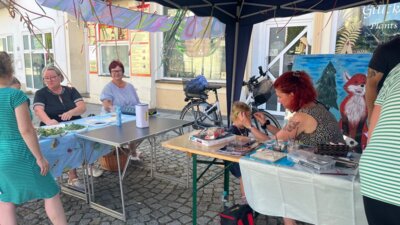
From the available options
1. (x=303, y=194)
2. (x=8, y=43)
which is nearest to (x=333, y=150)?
(x=303, y=194)

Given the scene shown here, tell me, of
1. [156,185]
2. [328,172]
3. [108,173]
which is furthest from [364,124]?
[108,173]

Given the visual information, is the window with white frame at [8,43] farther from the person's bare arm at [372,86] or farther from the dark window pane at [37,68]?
the person's bare arm at [372,86]

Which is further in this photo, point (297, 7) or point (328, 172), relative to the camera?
point (297, 7)

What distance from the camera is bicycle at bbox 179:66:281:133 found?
466 cm

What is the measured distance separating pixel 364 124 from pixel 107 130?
2871mm

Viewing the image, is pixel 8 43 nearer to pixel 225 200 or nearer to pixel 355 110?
pixel 225 200

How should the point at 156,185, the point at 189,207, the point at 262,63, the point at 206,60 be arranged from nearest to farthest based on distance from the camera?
the point at 189,207, the point at 156,185, the point at 262,63, the point at 206,60

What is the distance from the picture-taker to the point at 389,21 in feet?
16.6

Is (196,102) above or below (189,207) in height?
above

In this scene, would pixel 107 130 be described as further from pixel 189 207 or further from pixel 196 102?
pixel 196 102

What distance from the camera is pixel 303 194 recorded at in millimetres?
1733

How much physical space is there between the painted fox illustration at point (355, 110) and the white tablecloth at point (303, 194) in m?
1.98

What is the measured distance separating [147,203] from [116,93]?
4.93ft

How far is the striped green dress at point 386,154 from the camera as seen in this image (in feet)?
3.94
